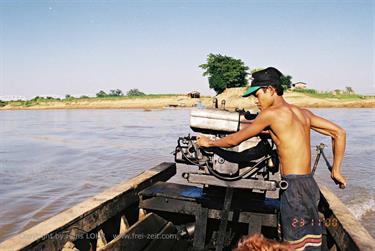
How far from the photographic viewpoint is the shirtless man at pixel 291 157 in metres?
2.52

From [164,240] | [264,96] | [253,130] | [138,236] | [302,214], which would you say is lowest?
[164,240]

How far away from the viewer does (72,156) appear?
1173 cm

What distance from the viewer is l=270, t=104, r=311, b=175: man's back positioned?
2.53m

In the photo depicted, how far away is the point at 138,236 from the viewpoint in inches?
111

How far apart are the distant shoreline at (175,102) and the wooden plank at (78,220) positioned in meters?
40.2

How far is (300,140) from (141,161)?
8.42 metres

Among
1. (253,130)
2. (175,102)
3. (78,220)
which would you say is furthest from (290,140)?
(175,102)

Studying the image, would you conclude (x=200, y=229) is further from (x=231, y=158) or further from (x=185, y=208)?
(x=231, y=158)

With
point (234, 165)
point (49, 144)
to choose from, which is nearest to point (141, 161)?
point (49, 144)

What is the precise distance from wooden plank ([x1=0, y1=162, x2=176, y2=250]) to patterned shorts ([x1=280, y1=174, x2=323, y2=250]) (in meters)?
1.58

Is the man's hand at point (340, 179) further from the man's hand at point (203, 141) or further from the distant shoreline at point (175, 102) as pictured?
the distant shoreline at point (175, 102)

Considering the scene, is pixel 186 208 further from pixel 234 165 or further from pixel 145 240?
pixel 234 165

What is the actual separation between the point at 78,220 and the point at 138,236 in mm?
504

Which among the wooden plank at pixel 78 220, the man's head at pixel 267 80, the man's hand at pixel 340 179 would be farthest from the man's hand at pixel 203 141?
the man's hand at pixel 340 179
